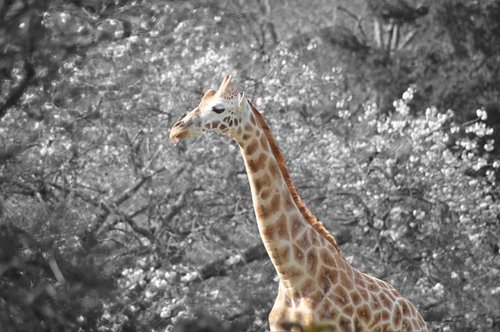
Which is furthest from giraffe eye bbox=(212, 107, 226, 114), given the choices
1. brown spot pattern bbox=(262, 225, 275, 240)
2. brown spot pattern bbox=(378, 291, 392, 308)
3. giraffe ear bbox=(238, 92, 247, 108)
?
brown spot pattern bbox=(378, 291, 392, 308)

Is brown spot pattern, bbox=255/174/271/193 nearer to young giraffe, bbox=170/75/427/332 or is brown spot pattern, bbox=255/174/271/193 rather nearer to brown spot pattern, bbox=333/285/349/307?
young giraffe, bbox=170/75/427/332

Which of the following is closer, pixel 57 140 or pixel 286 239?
pixel 286 239

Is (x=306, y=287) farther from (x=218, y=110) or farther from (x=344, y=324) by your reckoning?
(x=218, y=110)

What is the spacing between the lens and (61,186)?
35.3 feet

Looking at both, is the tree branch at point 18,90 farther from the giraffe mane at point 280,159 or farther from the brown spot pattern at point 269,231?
the brown spot pattern at point 269,231

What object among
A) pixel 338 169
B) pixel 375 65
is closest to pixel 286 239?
pixel 338 169

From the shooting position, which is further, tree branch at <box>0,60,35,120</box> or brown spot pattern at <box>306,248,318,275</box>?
tree branch at <box>0,60,35,120</box>

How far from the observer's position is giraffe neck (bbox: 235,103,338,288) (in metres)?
6.07

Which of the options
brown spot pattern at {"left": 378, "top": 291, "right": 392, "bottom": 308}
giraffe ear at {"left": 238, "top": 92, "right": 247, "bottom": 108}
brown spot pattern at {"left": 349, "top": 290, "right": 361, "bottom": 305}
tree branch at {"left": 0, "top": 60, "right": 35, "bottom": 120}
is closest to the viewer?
giraffe ear at {"left": 238, "top": 92, "right": 247, "bottom": 108}

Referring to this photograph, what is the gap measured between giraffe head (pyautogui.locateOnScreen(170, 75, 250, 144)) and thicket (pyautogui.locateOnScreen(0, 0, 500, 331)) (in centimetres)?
393

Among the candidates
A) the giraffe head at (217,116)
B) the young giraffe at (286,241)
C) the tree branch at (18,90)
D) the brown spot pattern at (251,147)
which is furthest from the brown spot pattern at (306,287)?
the tree branch at (18,90)

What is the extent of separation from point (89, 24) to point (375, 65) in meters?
3.84

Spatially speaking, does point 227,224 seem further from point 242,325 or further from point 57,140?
point 57,140

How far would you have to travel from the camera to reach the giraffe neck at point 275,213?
6066 millimetres
